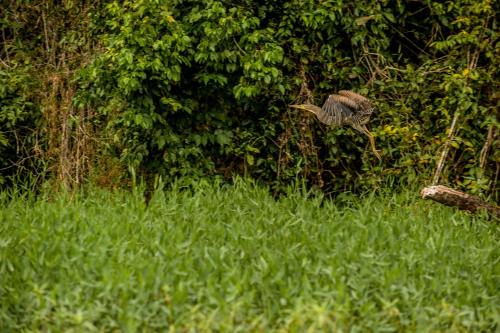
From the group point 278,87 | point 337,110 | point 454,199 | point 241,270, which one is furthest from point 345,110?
point 241,270

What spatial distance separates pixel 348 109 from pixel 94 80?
2.43m

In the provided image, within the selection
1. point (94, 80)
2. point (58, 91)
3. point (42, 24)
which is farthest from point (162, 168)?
point (42, 24)

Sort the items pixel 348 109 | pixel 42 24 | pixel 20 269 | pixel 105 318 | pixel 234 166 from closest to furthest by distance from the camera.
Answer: pixel 105 318, pixel 20 269, pixel 348 109, pixel 234 166, pixel 42 24

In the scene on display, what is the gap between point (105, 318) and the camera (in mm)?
4473

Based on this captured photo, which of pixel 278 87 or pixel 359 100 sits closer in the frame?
pixel 359 100

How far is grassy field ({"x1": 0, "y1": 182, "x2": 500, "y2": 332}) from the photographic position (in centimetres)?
448

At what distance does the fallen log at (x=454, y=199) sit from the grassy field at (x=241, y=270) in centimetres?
11

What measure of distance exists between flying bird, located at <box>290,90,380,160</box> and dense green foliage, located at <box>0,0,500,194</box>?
30cm

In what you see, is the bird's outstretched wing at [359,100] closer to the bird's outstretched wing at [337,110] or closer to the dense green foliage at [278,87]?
the bird's outstretched wing at [337,110]

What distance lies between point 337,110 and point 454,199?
1.68 meters

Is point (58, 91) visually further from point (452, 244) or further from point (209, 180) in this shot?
point (452, 244)

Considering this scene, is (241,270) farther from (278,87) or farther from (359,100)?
(278,87)

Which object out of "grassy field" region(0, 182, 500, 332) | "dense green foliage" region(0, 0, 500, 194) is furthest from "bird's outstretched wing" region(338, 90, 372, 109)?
"grassy field" region(0, 182, 500, 332)

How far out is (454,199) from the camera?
20.9 ft
